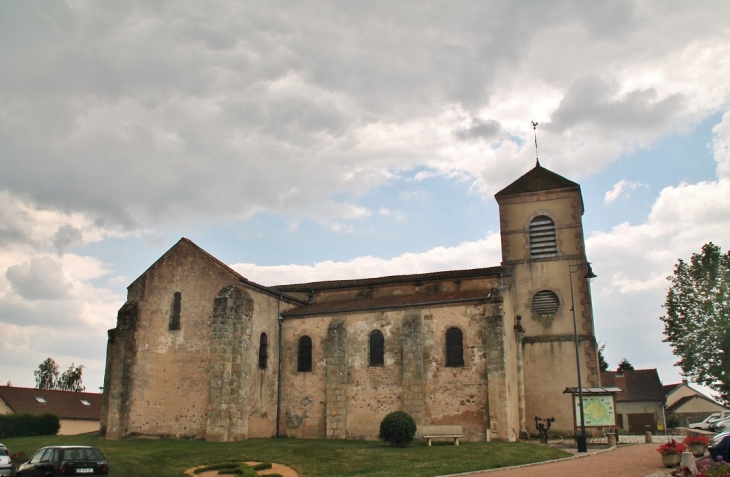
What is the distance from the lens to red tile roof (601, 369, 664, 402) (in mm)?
46688

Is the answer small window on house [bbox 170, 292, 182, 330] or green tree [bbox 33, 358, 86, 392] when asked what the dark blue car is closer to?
small window on house [bbox 170, 292, 182, 330]

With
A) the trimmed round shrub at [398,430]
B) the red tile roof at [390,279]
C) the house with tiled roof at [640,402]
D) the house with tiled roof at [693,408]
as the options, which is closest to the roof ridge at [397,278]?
the red tile roof at [390,279]

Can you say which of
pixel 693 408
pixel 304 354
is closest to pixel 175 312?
pixel 304 354

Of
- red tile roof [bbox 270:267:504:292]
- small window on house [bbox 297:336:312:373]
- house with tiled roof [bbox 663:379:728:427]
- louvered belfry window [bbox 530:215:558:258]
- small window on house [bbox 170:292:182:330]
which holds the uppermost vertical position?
louvered belfry window [bbox 530:215:558:258]

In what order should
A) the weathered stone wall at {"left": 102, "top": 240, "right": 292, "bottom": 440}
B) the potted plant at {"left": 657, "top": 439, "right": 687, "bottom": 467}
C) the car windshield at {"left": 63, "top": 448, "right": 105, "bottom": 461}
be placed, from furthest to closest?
the weathered stone wall at {"left": 102, "top": 240, "right": 292, "bottom": 440}
the potted plant at {"left": 657, "top": 439, "right": 687, "bottom": 467}
the car windshield at {"left": 63, "top": 448, "right": 105, "bottom": 461}

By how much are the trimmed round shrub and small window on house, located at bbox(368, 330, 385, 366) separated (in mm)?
5088

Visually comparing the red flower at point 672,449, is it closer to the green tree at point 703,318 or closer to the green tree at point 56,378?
the green tree at point 703,318

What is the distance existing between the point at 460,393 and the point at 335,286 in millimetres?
10193

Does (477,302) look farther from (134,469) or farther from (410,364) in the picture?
(134,469)

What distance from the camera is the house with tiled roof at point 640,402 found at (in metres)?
45.1

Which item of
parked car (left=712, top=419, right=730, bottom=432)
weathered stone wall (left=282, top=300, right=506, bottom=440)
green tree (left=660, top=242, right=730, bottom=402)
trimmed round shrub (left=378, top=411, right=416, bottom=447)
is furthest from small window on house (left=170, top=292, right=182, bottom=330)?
green tree (left=660, top=242, right=730, bottom=402)

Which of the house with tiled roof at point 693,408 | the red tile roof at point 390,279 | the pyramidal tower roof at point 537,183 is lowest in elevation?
the house with tiled roof at point 693,408

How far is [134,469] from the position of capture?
1873 cm

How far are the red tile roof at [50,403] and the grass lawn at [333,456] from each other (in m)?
23.5
